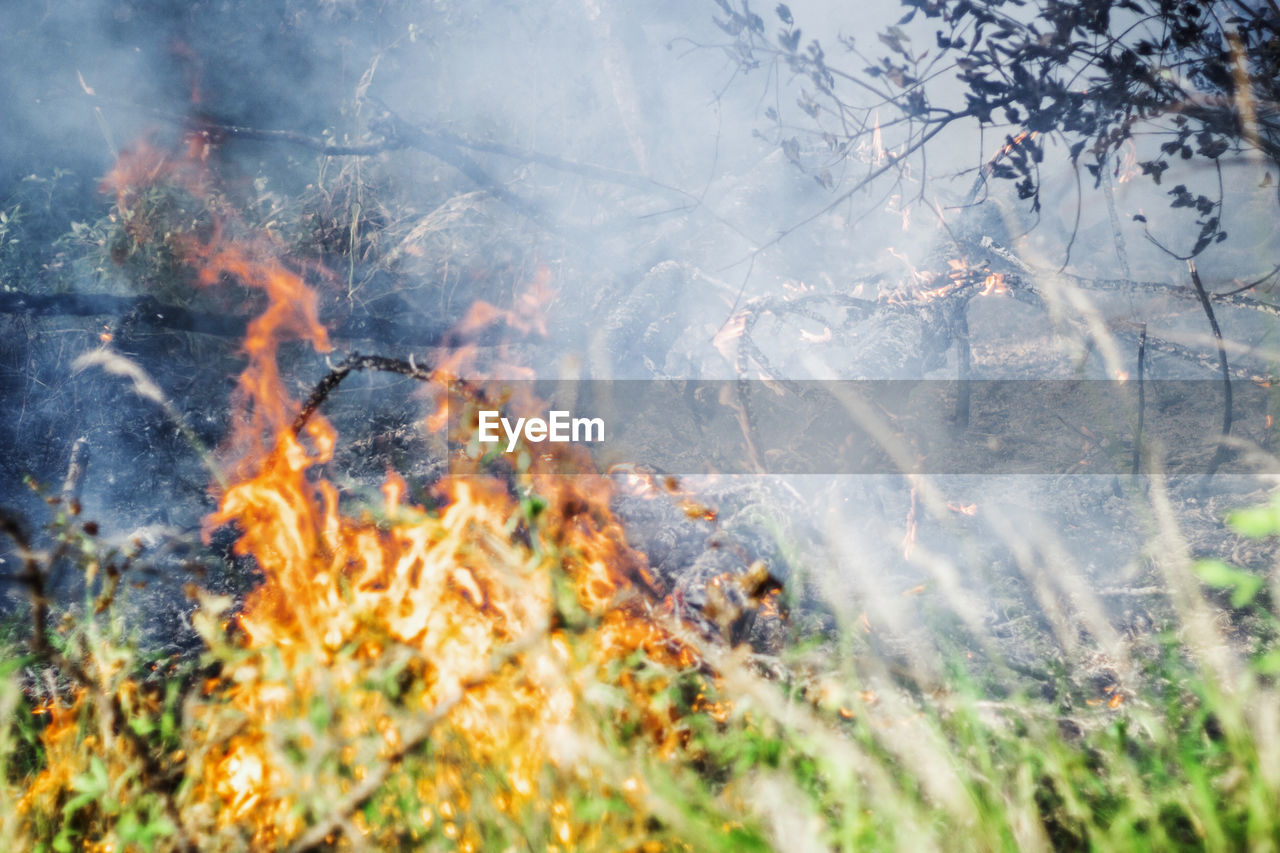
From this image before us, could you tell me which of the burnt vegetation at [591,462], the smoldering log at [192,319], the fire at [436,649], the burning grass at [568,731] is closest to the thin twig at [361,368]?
the burnt vegetation at [591,462]

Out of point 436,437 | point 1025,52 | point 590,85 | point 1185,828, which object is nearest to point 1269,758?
point 1185,828

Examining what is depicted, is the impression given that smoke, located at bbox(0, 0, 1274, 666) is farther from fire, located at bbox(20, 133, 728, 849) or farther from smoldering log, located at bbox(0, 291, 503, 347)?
fire, located at bbox(20, 133, 728, 849)

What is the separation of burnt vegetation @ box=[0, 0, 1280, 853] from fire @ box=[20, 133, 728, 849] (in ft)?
0.09

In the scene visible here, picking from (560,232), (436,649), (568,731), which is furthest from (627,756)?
(560,232)

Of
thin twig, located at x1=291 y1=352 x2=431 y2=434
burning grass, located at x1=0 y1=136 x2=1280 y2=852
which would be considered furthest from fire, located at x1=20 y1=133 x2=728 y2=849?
thin twig, located at x1=291 y1=352 x2=431 y2=434

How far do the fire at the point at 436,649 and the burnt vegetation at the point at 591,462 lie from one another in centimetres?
3

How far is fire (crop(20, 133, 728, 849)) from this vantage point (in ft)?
6.99

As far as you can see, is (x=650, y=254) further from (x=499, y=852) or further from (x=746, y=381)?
(x=499, y=852)

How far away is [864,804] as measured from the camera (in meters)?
2.22

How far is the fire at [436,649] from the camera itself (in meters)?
2.13

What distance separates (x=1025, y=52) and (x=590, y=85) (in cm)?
846

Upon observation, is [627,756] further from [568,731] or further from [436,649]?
[436,649]

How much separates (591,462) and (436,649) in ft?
8.03

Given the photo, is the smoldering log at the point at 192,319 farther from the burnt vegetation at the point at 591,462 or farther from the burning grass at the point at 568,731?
the burning grass at the point at 568,731
